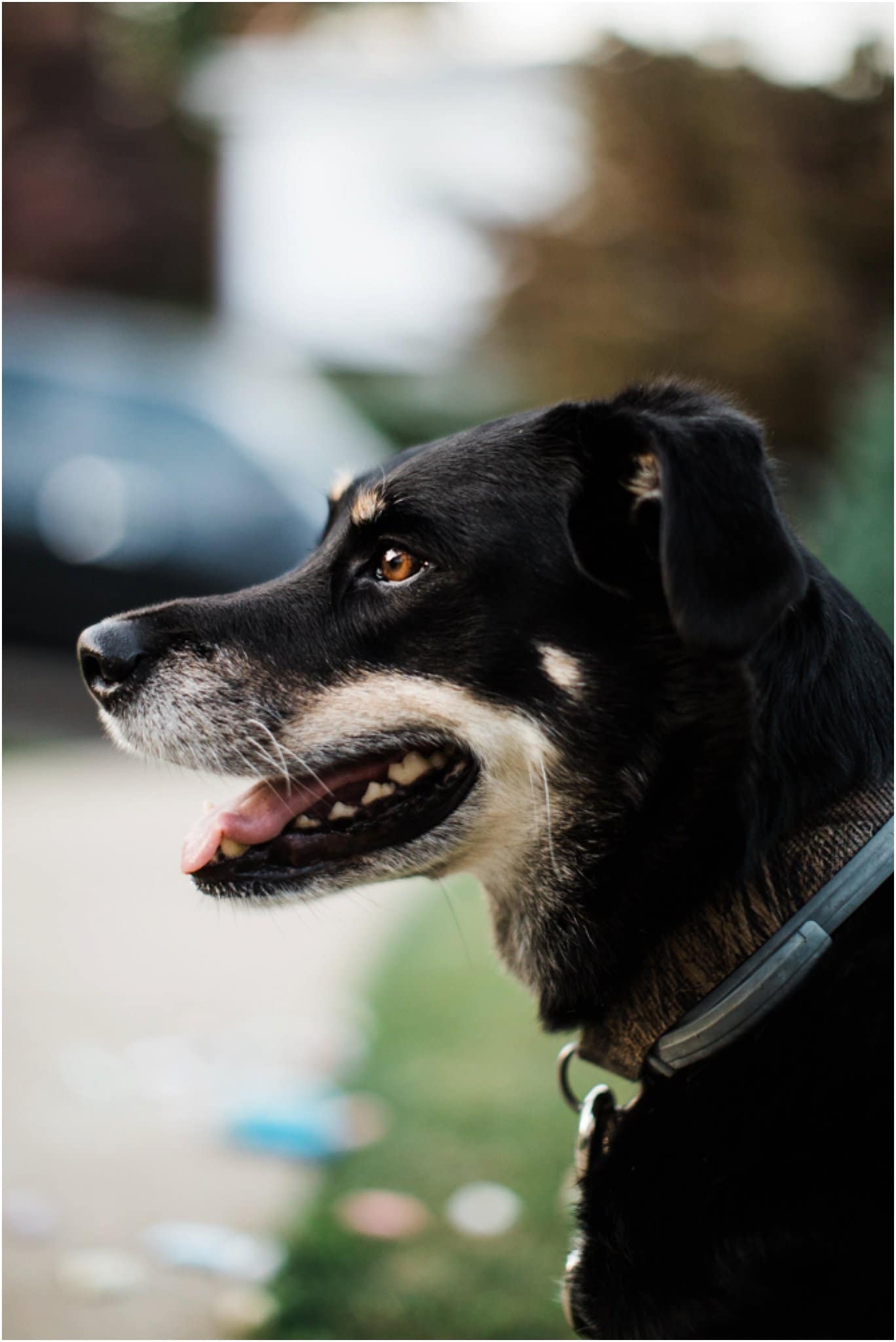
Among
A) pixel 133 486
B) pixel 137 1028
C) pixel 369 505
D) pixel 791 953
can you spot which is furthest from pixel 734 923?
pixel 133 486

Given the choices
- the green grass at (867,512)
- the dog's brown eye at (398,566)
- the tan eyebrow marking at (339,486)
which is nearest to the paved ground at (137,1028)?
the dog's brown eye at (398,566)

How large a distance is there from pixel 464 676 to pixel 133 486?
23.7ft

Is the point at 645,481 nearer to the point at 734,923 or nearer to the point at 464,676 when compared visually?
the point at 464,676

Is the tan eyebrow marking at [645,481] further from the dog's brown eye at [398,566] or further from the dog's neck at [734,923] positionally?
the dog's neck at [734,923]

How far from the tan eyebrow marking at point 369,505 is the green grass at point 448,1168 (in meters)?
1.02

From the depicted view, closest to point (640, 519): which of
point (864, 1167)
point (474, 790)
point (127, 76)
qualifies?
point (474, 790)

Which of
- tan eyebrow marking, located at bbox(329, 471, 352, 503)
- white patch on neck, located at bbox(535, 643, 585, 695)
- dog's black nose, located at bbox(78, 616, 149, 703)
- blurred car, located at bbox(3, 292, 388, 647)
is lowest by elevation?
white patch on neck, located at bbox(535, 643, 585, 695)

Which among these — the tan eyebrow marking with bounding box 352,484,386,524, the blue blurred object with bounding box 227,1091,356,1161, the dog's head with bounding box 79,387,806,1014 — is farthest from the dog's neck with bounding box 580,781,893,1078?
the blue blurred object with bounding box 227,1091,356,1161

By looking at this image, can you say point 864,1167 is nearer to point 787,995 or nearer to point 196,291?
point 787,995

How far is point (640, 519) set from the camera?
2.25 metres

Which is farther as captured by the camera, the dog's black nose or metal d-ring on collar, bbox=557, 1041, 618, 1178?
the dog's black nose

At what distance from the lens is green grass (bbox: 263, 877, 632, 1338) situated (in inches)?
116

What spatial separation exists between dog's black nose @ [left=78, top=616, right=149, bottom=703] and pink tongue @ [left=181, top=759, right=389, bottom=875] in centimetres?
35

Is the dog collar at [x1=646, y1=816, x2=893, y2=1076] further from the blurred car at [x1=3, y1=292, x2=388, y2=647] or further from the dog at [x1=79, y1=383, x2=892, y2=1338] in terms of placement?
the blurred car at [x1=3, y1=292, x2=388, y2=647]
